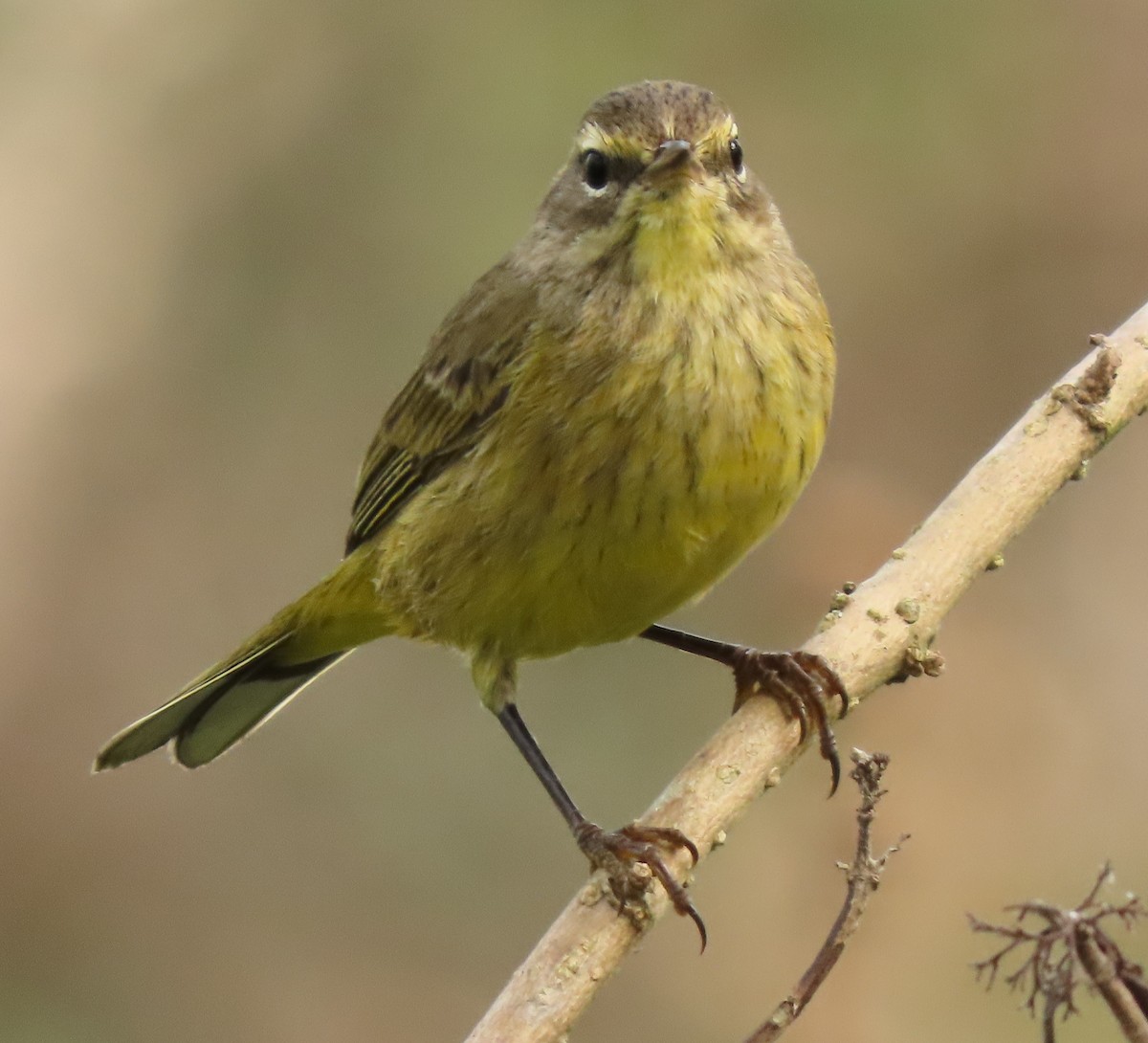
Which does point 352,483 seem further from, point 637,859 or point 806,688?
point 637,859

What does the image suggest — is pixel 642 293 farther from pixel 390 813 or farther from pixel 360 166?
pixel 360 166

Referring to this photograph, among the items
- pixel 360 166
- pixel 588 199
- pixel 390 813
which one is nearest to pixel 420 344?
pixel 360 166

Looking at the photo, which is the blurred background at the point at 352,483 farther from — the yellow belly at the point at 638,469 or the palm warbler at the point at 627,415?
the yellow belly at the point at 638,469

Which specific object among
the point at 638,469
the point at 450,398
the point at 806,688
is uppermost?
the point at 450,398

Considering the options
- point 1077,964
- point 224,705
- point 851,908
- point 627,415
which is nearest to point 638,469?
point 627,415

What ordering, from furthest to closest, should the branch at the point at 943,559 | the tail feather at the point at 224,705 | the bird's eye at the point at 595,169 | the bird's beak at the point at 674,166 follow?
the tail feather at the point at 224,705, the bird's eye at the point at 595,169, the bird's beak at the point at 674,166, the branch at the point at 943,559

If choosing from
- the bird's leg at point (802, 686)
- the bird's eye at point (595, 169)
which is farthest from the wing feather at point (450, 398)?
the bird's leg at point (802, 686)

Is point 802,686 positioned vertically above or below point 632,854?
above
